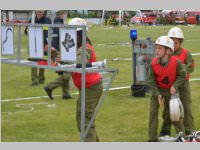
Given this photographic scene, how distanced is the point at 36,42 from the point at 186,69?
2.23 m

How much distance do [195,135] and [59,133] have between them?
94.3 inches

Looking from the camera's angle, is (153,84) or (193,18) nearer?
(153,84)

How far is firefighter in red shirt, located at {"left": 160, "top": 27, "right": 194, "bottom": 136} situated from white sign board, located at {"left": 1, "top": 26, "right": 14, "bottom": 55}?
7.38 ft

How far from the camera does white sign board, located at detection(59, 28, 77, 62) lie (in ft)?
21.1

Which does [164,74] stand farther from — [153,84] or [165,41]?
[165,41]

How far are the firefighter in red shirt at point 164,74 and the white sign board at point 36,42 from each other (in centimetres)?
158

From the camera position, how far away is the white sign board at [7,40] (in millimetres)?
7312

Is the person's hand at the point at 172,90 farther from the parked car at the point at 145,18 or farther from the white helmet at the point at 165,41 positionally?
the parked car at the point at 145,18

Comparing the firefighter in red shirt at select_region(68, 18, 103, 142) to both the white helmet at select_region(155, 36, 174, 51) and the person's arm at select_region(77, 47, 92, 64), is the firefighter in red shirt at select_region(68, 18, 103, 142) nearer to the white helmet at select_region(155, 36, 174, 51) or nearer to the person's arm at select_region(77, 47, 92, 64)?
the person's arm at select_region(77, 47, 92, 64)

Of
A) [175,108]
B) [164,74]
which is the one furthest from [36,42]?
[175,108]

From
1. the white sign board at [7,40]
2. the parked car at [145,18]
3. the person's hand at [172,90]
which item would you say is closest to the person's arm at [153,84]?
→ the person's hand at [172,90]

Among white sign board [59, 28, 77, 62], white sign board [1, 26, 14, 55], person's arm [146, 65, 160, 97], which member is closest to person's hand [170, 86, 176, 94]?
person's arm [146, 65, 160, 97]

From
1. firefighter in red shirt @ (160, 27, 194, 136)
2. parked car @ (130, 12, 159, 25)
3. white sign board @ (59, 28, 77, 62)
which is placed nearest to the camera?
white sign board @ (59, 28, 77, 62)

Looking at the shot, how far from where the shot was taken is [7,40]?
7363 millimetres
